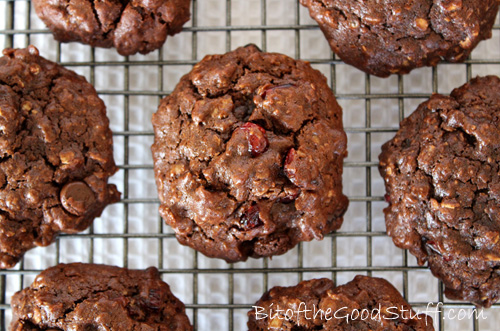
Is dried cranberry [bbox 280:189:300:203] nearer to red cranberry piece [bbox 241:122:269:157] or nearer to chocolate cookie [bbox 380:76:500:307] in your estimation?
red cranberry piece [bbox 241:122:269:157]

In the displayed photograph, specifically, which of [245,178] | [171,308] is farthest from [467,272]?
[171,308]

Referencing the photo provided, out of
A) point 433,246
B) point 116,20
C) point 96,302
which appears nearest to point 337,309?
point 433,246

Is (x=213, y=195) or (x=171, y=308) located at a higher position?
(x=213, y=195)

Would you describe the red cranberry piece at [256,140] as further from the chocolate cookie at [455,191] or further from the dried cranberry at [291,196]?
the chocolate cookie at [455,191]

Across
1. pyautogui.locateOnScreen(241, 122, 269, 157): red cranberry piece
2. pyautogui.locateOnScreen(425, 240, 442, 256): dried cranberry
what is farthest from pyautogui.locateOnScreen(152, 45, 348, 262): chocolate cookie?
pyautogui.locateOnScreen(425, 240, 442, 256): dried cranberry

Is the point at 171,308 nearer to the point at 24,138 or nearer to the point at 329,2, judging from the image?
the point at 24,138

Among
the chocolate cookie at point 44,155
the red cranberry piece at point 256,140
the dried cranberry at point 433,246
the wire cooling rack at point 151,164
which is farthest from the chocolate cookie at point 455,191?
the chocolate cookie at point 44,155
